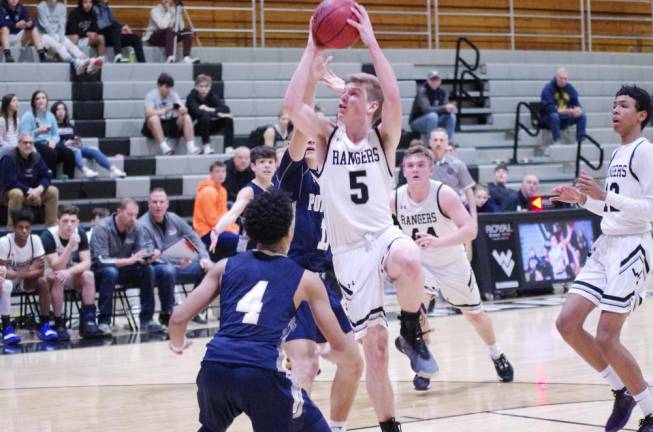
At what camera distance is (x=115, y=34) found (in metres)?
15.5

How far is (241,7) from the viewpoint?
18.0 m

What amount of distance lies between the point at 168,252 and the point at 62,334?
1.43 m

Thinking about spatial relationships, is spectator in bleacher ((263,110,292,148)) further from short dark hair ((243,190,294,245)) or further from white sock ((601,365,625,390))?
short dark hair ((243,190,294,245))

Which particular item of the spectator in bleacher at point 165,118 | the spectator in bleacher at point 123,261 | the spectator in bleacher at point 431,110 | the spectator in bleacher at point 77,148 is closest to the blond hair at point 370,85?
the spectator in bleacher at point 123,261

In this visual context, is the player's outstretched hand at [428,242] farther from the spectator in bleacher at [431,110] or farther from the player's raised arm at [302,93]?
the spectator in bleacher at [431,110]

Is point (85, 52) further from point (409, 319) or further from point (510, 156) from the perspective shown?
point (409, 319)

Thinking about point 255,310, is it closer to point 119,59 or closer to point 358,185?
point 358,185

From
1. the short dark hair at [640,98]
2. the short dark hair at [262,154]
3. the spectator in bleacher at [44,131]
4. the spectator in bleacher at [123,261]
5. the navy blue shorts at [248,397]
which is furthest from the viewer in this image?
the spectator in bleacher at [44,131]

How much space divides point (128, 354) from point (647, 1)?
1589cm

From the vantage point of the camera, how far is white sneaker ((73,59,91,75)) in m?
14.8

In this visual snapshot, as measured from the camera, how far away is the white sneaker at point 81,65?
48.4 feet

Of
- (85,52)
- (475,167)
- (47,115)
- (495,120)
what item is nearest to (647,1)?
(495,120)

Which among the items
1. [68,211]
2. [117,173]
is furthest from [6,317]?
[117,173]

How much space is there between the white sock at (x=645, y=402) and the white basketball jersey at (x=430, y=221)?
2232mm
